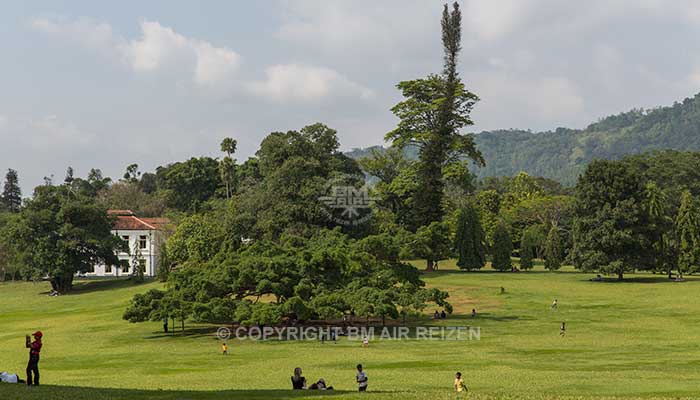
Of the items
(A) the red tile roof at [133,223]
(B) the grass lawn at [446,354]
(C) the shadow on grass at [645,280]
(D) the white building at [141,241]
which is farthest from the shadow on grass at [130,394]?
(A) the red tile roof at [133,223]

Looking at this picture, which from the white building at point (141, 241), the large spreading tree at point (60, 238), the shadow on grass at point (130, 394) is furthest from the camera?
the white building at point (141, 241)

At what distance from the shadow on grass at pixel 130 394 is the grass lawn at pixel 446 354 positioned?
0.17ft

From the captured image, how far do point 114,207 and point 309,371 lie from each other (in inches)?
5043

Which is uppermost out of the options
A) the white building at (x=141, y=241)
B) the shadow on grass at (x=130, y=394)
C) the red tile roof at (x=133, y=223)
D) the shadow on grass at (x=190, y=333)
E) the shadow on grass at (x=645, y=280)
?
Answer: the red tile roof at (x=133, y=223)

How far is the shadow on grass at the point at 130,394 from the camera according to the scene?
23516 mm

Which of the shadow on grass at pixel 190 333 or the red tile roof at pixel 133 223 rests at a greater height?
the red tile roof at pixel 133 223

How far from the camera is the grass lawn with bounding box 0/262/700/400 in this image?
29.6 meters

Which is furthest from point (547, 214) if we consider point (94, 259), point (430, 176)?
point (94, 259)

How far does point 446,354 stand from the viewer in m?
45.6

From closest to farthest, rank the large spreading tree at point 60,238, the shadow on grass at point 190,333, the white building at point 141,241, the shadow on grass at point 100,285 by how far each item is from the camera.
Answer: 1. the shadow on grass at point 190,333
2. the large spreading tree at point 60,238
3. the shadow on grass at point 100,285
4. the white building at point 141,241

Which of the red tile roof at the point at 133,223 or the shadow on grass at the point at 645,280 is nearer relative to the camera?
the shadow on grass at the point at 645,280

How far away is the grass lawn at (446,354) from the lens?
29.6m

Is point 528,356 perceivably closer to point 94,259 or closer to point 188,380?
point 188,380

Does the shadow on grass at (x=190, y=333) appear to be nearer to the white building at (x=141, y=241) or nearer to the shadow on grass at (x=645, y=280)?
the shadow on grass at (x=645, y=280)
